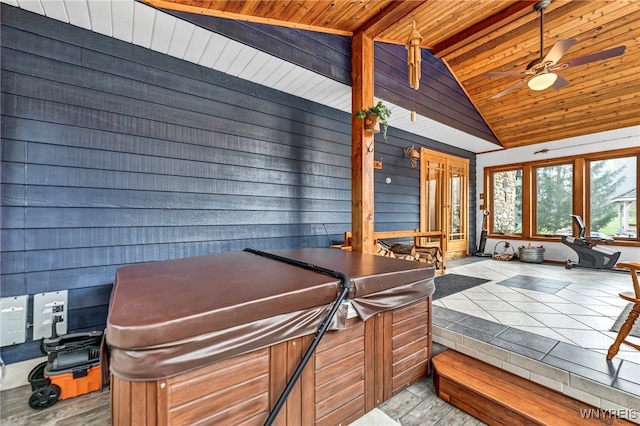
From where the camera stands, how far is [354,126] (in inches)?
139

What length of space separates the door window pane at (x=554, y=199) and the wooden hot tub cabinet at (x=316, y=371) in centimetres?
594

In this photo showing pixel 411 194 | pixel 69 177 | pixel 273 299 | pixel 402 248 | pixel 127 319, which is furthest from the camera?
pixel 411 194

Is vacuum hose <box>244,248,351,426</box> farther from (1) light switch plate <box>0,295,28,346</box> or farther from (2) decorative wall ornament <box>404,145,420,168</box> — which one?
(2) decorative wall ornament <box>404,145,420,168</box>

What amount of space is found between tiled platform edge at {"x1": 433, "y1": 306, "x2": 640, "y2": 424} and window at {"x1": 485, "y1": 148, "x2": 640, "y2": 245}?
5179 millimetres

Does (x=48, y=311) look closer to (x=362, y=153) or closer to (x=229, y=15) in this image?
(x=229, y=15)

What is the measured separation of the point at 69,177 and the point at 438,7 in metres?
4.56

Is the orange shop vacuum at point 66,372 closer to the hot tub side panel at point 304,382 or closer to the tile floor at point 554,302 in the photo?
the hot tub side panel at point 304,382

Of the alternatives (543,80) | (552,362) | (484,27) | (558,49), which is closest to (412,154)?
(484,27)

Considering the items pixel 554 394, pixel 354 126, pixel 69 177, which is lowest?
pixel 554 394

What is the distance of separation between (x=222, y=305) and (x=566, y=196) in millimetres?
7753

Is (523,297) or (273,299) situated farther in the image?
(523,297)

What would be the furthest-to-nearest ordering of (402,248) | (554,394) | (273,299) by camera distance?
(402,248) < (554,394) < (273,299)

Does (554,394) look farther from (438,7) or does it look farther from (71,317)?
(438,7)

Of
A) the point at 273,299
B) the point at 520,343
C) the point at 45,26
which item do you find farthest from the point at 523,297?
the point at 45,26
